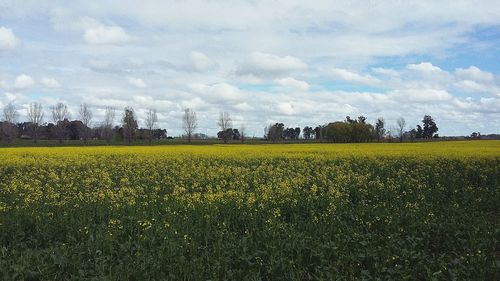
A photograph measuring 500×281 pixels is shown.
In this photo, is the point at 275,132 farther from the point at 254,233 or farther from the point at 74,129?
the point at 254,233

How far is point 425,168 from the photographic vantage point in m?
19.2

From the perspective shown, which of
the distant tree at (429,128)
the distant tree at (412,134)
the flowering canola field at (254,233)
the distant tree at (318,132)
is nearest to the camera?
the flowering canola field at (254,233)

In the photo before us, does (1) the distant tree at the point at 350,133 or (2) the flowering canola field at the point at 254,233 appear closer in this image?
(2) the flowering canola field at the point at 254,233

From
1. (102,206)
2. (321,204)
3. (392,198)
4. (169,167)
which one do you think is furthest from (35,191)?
(392,198)

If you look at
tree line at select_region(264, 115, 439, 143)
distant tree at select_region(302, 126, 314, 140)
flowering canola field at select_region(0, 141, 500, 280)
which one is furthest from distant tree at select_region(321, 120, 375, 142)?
flowering canola field at select_region(0, 141, 500, 280)

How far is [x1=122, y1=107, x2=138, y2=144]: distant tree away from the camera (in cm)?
8875

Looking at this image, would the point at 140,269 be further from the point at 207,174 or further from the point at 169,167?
the point at 169,167

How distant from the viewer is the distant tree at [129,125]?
88.8 m

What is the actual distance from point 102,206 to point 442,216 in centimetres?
821

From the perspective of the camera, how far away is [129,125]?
89.1 meters

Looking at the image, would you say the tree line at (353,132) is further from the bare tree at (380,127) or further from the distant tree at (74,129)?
the distant tree at (74,129)

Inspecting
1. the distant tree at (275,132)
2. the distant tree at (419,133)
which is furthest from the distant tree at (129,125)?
the distant tree at (419,133)

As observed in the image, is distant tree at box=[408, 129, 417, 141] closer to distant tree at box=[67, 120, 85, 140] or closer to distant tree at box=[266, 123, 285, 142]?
distant tree at box=[266, 123, 285, 142]

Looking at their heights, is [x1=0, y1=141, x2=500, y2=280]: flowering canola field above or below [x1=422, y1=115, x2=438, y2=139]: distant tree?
below
